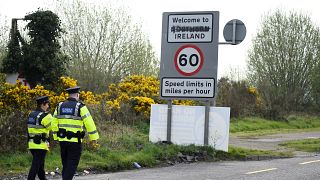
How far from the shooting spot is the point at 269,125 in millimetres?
34469

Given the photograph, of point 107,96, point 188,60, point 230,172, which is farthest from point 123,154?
point 107,96

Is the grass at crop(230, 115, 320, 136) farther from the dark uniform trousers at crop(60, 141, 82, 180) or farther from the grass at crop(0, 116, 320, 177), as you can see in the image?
the dark uniform trousers at crop(60, 141, 82, 180)

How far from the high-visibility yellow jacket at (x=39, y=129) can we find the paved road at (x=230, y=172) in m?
1.69

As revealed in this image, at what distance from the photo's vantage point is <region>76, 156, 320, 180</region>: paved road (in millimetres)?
12500

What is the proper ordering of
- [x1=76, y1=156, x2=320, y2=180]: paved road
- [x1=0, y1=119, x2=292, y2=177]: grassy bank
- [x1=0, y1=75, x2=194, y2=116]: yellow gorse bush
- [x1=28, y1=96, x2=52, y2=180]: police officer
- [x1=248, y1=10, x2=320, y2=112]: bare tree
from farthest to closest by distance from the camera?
[x1=248, y1=10, x2=320, y2=112]: bare tree → [x1=0, y1=75, x2=194, y2=116]: yellow gorse bush → [x1=0, y1=119, x2=292, y2=177]: grassy bank → [x1=76, y1=156, x2=320, y2=180]: paved road → [x1=28, y1=96, x2=52, y2=180]: police officer

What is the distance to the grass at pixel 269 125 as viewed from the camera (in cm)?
3030

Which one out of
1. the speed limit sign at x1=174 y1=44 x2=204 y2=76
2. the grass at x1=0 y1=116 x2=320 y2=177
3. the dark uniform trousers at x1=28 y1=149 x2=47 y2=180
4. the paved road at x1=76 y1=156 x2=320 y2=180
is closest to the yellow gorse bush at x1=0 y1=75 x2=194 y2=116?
the grass at x1=0 y1=116 x2=320 y2=177

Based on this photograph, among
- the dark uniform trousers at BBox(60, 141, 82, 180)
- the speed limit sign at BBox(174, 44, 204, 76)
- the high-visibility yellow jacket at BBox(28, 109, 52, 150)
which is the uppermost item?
the speed limit sign at BBox(174, 44, 204, 76)

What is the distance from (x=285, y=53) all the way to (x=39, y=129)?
3735 cm

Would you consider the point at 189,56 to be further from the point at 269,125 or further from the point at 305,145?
the point at 269,125

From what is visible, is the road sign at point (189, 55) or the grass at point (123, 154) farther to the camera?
the road sign at point (189, 55)

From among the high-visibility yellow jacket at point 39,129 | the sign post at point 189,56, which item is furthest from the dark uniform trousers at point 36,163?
the sign post at point 189,56

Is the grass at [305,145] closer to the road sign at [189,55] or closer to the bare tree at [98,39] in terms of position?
the road sign at [189,55]

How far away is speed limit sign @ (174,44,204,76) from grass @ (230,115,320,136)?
11.3 metres
